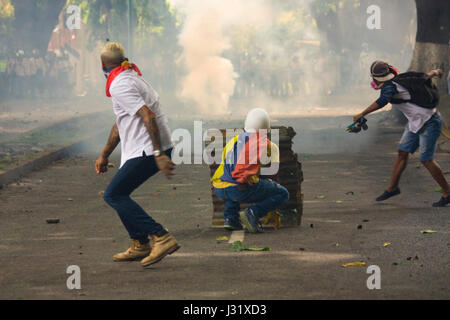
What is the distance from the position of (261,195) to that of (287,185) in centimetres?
55

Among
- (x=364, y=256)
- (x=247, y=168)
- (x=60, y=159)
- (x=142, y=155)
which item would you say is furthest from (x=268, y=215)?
(x=60, y=159)

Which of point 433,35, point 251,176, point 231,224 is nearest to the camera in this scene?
point 251,176

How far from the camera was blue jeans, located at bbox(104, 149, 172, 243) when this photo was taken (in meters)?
7.20

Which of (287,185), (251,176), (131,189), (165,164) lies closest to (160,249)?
(131,189)

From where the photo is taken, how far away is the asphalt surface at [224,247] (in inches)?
256

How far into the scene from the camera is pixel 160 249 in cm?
730

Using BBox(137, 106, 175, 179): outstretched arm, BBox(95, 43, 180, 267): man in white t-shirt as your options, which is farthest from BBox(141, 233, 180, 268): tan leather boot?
BBox(137, 106, 175, 179): outstretched arm

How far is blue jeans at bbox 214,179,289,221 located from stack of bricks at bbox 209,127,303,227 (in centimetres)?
38

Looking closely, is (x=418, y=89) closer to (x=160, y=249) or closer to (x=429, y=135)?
(x=429, y=135)

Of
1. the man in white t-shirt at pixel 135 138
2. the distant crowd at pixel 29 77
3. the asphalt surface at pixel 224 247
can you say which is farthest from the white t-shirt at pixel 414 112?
the distant crowd at pixel 29 77

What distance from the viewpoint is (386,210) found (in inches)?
404

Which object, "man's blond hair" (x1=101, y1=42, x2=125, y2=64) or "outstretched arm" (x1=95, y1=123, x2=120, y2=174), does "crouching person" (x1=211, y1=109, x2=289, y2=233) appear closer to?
"outstretched arm" (x1=95, y1=123, x2=120, y2=174)

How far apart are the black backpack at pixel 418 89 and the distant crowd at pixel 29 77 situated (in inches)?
1331

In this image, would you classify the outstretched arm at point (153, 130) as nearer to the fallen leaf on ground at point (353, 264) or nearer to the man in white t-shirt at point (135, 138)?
the man in white t-shirt at point (135, 138)
